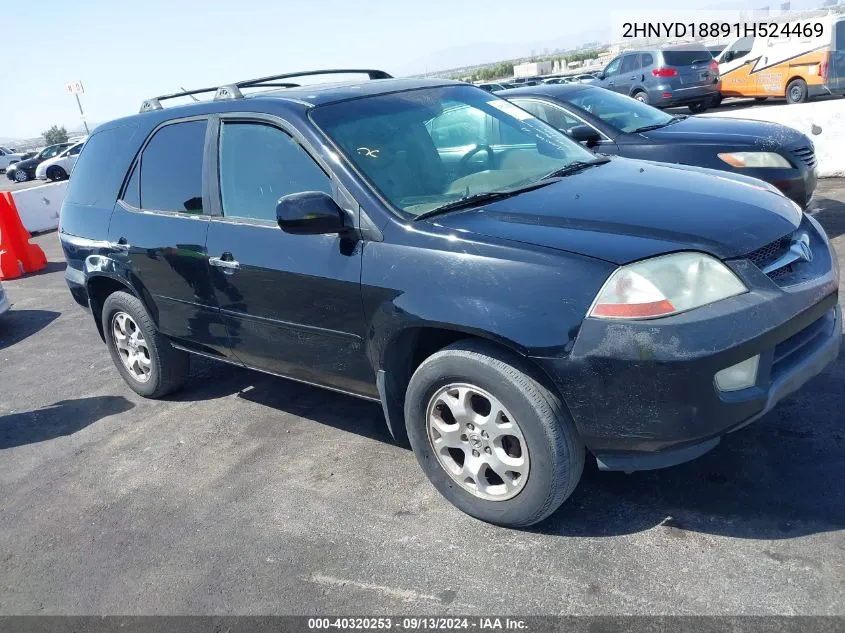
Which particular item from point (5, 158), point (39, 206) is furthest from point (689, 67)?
point (5, 158)

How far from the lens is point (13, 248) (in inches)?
419

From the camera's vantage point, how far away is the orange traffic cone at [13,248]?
34.4ft

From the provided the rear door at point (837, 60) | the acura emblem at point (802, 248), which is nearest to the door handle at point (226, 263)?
the acura emblem at point (802, 248)

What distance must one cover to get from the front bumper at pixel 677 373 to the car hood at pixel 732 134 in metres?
4.23

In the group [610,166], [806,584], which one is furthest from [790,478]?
[610,166]

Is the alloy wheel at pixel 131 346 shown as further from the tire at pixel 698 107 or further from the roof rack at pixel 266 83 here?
the tire at pixel 698 107

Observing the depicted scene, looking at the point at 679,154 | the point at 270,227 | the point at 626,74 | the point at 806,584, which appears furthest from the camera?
the point at 626,74

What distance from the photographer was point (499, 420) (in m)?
3.14

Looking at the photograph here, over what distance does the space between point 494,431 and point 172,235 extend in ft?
7.66

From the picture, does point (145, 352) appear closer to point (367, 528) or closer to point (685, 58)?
point (367, 528)

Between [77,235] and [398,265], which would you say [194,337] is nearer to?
[77,235]

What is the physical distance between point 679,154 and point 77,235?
502 centimetres

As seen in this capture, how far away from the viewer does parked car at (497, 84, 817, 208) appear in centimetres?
673

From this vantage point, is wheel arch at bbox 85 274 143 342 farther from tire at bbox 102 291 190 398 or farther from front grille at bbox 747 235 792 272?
front grille at bbox 747 235 792 272
